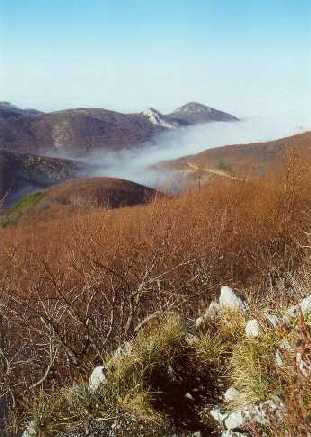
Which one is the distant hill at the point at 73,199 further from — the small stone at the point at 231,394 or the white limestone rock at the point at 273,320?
the small stone at the point at 231,394

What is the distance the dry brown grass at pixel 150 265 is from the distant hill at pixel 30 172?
81.8 meters

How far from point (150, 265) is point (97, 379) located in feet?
35.1

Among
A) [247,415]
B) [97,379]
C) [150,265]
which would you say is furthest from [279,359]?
[150,265]

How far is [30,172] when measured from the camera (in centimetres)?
12112

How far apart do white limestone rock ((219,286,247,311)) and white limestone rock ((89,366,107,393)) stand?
202 centimetres

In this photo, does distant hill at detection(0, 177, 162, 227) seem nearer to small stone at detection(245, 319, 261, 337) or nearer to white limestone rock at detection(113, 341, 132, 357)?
white limestone rock at detection(113, 341, 132, 357)

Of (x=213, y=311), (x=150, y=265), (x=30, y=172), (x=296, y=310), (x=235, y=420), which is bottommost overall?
(x=30, y=172)

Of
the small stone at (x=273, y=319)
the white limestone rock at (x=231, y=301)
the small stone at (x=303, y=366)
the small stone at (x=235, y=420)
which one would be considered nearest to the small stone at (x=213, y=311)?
the white limestone rock at (x=231, y=301)

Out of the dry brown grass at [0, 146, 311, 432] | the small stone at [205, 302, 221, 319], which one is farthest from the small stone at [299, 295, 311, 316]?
the dry brown grass at [0, 146, 311, 432]

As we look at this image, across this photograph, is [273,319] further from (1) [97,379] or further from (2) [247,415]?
(1) [97,379]

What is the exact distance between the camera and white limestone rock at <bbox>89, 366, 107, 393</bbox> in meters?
6.50

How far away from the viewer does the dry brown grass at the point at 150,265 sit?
410 inches

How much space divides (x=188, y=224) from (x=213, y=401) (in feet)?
55.8

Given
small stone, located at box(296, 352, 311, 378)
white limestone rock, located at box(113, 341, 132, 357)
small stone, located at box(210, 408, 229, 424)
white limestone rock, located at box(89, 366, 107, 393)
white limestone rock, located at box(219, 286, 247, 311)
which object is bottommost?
small stone, located at box(210, 408, 229, 424)
